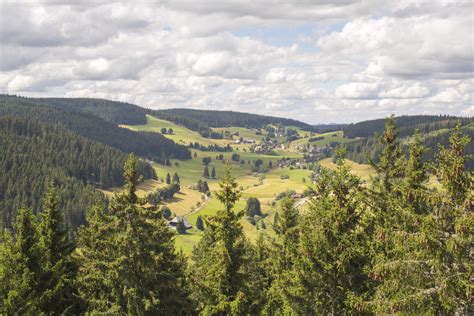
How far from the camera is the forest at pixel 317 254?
16719 mm

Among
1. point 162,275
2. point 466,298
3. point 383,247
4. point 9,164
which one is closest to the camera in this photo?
point 466,298

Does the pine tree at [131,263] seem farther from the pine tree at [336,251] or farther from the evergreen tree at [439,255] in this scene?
the evergreen tree at [439,255]

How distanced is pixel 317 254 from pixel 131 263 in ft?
37.7

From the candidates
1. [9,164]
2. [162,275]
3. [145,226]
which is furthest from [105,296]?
[9,164]

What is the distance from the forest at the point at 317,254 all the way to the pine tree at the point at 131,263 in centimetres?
8

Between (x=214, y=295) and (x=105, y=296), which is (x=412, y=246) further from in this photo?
(x=105, y=296)

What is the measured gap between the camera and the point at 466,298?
16328 mm

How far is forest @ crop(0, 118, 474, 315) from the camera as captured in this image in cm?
1672

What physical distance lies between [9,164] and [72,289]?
196 meters

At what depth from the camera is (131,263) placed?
85.8ft

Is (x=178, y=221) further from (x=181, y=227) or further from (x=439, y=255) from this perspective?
(x=439, y=255)

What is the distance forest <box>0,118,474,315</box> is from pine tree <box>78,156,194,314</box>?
80 millimetres

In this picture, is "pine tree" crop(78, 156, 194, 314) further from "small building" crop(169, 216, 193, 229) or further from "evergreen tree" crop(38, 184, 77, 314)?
"small building" crop(169, 216, 193, 229)

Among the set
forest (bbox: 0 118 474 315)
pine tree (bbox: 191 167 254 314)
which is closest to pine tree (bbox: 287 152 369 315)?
forest (bbox: 0 118 474 315)
